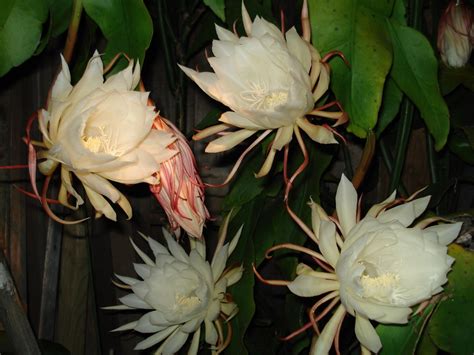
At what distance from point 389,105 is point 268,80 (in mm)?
261

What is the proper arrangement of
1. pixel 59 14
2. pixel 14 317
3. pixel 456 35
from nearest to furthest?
pixel 14 317 → pixel 59 14 → pixel 456 35

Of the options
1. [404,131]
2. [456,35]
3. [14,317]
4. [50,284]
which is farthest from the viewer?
[50,284]

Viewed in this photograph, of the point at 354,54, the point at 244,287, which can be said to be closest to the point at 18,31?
the point at 354,54

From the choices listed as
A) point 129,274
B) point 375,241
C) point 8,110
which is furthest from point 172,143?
point 129,274

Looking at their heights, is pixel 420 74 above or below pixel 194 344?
above

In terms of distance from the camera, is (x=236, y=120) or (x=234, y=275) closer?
(x=236, y=120)

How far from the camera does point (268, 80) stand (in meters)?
0.66

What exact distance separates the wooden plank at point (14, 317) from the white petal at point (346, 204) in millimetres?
342

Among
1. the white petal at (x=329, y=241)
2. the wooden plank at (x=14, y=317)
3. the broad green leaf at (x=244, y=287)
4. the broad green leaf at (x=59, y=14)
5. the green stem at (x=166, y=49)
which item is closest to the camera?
the wooden plank at (x=14, y=317)

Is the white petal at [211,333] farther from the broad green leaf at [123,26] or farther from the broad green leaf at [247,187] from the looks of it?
the broad green leaf at [123,26]

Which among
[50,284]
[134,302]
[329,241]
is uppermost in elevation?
[329,241]

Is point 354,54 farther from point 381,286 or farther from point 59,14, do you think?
point 59,14

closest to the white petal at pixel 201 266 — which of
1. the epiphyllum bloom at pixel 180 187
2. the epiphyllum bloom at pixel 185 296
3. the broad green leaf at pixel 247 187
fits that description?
the epiphyllum bloom at pixel 185 296

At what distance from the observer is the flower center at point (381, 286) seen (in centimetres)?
65
